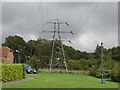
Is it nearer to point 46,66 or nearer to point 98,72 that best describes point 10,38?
point 46,66

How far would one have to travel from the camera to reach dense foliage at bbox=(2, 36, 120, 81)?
49.4 m

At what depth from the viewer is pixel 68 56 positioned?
3703 inches

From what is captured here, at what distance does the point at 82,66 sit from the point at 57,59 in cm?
1116

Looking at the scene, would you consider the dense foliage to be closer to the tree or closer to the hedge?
the tree

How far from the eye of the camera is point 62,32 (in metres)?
55.7

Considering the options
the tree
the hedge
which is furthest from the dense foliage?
the hedge

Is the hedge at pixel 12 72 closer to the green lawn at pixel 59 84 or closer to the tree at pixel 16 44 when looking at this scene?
the green lawn at pixel 59 84

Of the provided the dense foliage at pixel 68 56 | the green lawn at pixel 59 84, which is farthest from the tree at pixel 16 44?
the green lawn at pixel 59 84

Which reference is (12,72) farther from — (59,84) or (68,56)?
(68,56)

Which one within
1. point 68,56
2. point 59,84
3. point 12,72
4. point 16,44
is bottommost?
point 59,84

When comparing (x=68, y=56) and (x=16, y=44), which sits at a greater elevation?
(x=16, y=44)

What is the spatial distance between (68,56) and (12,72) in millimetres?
66964

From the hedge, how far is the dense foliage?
14615 mm

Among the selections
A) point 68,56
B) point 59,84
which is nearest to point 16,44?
point 68,56
